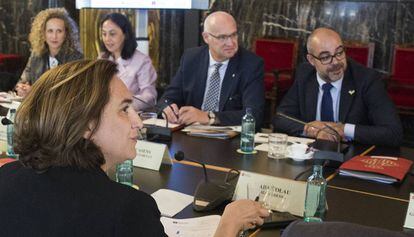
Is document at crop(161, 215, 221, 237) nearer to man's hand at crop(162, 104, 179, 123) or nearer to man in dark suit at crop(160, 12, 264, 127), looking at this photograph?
man's hand at crop(162, 104, 179, 123)

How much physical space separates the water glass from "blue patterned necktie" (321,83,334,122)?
2.37ft

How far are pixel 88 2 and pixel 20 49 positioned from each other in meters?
1.81

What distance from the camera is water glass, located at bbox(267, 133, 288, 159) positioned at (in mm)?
2539

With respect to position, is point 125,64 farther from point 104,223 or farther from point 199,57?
point 104,223

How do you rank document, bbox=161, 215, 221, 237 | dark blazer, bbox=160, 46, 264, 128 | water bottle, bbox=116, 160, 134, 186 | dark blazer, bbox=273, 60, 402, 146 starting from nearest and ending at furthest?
document, bbox=161, 215, 221, 237 → water bottle, bbox=116, 160, 134, 186 → dark blazer, bbox=273, 60, 402, 146 → dark blazer, bbox=160, 46, 264, 128

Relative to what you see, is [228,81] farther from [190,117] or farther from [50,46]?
[50,46]

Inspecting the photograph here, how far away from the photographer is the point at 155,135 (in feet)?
9.16

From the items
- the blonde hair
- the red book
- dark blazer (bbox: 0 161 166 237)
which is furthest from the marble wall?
dark blazer (bbox: 0 161 166 237)

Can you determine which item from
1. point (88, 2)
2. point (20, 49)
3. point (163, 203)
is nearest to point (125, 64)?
point (88, 2)

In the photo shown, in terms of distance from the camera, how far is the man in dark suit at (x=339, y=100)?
291cm

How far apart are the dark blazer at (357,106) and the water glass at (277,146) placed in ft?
1.63

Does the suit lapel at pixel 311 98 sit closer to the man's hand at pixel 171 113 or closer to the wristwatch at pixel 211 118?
the wristwatch at pixel 211 118

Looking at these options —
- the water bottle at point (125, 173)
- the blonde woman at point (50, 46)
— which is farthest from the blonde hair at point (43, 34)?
the water bottle at point (125, 173)

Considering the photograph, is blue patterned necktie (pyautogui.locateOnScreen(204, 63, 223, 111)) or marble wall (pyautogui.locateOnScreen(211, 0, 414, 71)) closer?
blue patterned necktie (pyautogui.locateOnScreen(204, 63, 223, 111))
